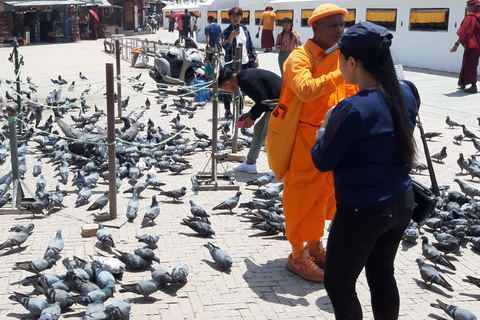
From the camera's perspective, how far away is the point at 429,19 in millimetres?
17625

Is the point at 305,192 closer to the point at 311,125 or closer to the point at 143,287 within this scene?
the point at 311,125

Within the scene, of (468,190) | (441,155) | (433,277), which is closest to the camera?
(433,277)

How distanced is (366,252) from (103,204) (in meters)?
4.10

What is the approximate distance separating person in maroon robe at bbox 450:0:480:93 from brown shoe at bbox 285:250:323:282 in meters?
10.4

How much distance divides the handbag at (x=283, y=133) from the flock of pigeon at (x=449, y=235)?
42.9 inches

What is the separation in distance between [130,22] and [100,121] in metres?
40.2

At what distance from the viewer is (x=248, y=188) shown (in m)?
7.19

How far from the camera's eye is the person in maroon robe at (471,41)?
13.1 meters

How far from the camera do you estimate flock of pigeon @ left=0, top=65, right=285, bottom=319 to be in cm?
416

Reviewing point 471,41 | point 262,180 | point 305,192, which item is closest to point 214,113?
point 262,180

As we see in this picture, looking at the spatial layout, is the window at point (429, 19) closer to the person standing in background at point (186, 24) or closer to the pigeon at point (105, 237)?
the person standing in background at point (186, 24)

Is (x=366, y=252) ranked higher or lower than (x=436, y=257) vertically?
higher

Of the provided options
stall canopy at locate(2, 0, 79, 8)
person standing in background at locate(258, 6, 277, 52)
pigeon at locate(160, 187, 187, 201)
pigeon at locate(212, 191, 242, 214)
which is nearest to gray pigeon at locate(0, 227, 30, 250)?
pigeon at locate(160, 187, 187, 201)

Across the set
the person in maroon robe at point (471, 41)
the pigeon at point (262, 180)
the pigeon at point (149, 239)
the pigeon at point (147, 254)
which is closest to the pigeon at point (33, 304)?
the pigeon at point (147, 254)
